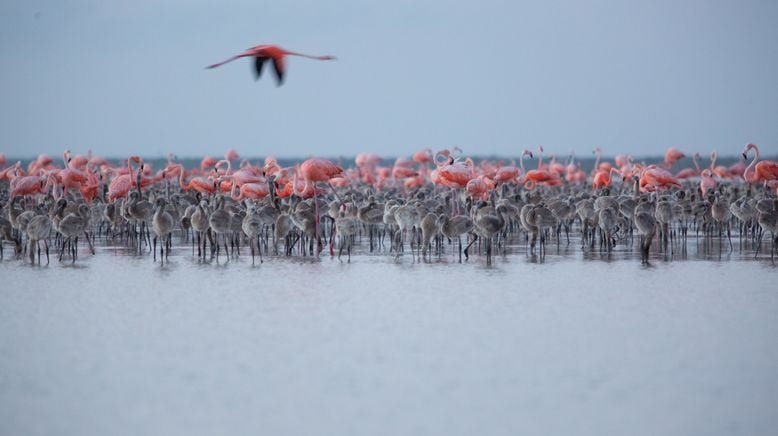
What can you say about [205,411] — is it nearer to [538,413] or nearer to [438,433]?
[438,433]

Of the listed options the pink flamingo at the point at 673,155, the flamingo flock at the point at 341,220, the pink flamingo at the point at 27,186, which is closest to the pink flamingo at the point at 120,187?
the flamingo flock at the point at 341,220

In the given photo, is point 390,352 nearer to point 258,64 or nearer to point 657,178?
point 258,64

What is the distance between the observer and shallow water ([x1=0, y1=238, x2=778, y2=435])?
5453 millimetres

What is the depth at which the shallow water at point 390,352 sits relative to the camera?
17.9 feet

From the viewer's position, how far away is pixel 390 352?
272 inches

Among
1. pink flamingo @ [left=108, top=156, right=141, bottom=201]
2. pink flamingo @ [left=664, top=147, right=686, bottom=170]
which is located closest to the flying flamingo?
pink flamingo @ [left=108, top=156, right=141, bottom=201]

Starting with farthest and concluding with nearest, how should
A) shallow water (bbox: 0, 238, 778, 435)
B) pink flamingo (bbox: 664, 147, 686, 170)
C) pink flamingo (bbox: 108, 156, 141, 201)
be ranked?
pink flamingo (bbox: 664, 147, 686, 170), pink flamingo (bbox: 108, 156, 141, 201), shallow water (bbox: 0, 238, 778, 435)

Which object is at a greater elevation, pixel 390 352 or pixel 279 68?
pixel 279 68

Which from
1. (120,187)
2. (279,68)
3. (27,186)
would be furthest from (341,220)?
(27,186)

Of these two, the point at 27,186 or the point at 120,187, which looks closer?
the point at 120,187

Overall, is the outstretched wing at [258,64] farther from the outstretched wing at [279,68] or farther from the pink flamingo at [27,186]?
the pink flamingo at [27,186]

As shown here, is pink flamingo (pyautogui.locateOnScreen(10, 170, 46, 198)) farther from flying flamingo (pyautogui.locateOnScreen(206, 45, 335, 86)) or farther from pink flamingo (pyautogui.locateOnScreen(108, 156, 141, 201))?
flying flamingo (pyautogui.locateOnScreen(206, 45, 335, 86))

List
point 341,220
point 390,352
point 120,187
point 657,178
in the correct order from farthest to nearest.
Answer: point 657,178
point 120,187
point 341,220
point 390,352

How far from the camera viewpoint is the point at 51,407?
18.6ft
